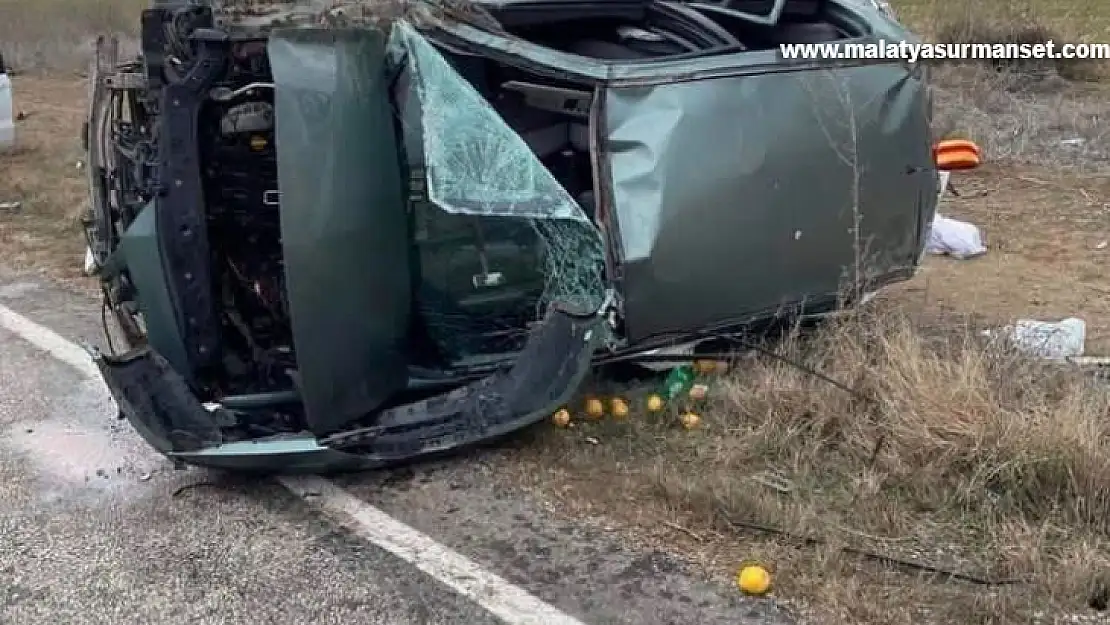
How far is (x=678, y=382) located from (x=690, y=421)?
34 cm

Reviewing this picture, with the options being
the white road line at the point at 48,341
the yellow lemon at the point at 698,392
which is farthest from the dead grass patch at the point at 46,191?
the yellow lemon at the point at 698,392

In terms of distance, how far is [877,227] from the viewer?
193 inches

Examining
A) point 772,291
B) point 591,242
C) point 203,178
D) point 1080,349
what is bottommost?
point 1080,349

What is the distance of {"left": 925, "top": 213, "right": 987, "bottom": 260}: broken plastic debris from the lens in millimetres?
7000

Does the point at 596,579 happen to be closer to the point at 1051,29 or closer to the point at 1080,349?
the point at 1080,349

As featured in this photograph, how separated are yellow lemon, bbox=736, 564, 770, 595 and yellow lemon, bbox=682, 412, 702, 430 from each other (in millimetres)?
1121

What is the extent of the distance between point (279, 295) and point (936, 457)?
2374mm

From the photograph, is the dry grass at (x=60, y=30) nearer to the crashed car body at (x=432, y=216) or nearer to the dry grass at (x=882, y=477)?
the crashed car body at (x=432, y=216)

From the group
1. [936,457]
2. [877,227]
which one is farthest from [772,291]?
[936,457]

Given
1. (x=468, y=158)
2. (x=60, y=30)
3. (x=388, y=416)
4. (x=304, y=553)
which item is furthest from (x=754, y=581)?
(x=60, y=30)

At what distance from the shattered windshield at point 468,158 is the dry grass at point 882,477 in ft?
2.14

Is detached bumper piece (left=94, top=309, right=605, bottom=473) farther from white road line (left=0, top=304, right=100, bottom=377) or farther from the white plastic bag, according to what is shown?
the white plastic bag

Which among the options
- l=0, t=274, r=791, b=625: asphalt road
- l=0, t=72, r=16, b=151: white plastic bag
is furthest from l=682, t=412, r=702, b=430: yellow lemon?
l=0, t=72, r=16, b=151: white plastic bag

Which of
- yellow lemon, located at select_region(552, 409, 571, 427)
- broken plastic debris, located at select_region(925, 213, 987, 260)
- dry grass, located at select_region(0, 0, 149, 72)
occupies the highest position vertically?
dry grass, located at select_region(0, 0, 149, 72)
